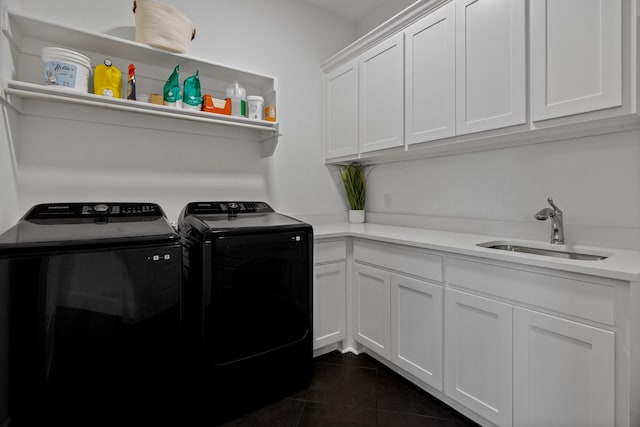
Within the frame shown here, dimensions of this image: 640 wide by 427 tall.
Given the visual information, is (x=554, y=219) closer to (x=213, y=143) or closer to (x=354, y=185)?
(x=354, y=185)

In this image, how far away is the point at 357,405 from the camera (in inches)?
68.8

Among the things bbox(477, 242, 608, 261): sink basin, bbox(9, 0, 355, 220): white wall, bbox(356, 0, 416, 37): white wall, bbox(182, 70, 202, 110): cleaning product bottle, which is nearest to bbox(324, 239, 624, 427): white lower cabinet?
bbox(477, 242, 608, 261): sink basin

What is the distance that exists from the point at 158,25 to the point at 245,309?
1620mm

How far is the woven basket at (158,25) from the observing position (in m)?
1.73

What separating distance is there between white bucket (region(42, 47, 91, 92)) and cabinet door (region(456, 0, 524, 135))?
202cm

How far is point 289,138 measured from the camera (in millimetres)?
2635

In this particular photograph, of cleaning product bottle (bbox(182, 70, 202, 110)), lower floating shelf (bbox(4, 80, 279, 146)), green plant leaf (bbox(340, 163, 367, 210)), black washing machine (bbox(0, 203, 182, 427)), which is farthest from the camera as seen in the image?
green plant leaf (bbox(340, 163, 367, 210))

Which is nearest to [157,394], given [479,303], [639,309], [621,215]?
[479,303]

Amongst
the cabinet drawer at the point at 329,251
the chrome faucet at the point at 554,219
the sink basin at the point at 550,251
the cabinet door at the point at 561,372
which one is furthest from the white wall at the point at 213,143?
the cabinet door at the point at 561,372

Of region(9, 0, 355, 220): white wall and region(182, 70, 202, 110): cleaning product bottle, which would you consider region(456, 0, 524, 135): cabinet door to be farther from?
region(182, 70, 202, 110): cleaning product bottle

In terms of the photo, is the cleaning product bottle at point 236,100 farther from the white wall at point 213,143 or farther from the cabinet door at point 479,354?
the cabinet door at point 479,354

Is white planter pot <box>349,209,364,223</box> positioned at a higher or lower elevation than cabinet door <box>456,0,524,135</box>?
lower

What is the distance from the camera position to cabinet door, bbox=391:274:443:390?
5.58 feet

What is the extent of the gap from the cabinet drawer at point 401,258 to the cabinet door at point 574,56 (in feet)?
2.81
